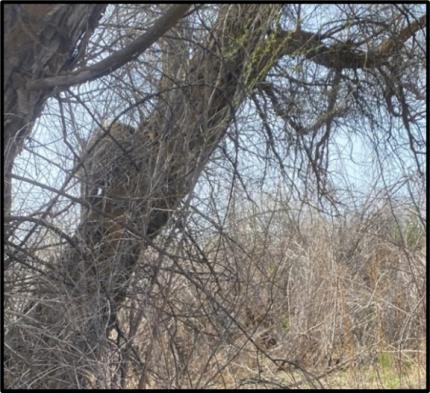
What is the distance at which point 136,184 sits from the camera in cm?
371

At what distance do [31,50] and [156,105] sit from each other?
125 cm

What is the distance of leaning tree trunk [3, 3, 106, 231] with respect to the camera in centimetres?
277

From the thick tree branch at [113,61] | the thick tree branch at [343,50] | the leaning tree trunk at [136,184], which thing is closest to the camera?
the thick tree branch at [113,61]

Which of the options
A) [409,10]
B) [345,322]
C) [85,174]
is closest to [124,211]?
[85,174]

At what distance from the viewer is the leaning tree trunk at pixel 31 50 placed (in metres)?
2.77

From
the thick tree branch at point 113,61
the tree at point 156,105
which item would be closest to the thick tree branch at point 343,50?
the tree at point 156,105

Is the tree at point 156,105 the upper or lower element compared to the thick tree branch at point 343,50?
lower

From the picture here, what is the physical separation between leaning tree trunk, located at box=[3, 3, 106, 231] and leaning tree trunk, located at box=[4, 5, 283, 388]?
535mm

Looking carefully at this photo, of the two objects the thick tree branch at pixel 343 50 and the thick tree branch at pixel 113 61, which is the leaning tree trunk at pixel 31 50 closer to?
the thick tree branch at pixel 113 61

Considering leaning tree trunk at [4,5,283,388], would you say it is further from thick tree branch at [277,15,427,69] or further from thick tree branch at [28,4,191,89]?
thick tree branch at [28,4,191,89]

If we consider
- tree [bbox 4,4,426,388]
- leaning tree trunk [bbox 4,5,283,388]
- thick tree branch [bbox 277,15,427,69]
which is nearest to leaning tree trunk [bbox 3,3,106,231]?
tree [bbox 4,4,426,388]

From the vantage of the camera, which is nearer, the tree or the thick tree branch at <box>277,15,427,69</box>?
the tree

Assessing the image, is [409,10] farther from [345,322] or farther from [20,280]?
[20,280]

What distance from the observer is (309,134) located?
15.9 feet
